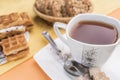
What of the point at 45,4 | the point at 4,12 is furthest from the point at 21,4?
the point at 45,4

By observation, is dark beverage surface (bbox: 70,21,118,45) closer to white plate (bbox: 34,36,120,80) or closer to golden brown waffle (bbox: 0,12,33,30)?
white plate (bbox: 34,36,120,80)

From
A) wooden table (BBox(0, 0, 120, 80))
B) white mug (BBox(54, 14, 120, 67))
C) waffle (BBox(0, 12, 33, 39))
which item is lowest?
wooden table (BBox(0, 0, 120, 80))

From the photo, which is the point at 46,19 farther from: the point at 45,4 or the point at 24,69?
the point at 24,69

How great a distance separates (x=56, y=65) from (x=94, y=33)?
5.4 inches

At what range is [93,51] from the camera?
52cm

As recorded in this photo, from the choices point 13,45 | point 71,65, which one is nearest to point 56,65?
point 71,65

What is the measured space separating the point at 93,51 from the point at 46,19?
0.30 meters

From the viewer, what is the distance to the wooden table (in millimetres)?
609

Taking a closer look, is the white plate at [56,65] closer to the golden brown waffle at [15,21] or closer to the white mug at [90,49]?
the white mug at [90,49]

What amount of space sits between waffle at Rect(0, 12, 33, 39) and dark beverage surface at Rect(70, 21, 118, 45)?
0.71ft

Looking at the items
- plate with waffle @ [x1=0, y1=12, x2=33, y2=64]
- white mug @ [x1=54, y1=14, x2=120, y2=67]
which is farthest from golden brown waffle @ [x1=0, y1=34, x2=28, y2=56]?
white mug @ [x1=54, y1=14, x2=120, y2=67]

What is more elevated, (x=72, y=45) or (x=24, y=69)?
(x=72, y=45)

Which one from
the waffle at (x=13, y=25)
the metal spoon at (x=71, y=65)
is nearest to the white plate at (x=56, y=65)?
the metal spoon at (x=71, y=65)

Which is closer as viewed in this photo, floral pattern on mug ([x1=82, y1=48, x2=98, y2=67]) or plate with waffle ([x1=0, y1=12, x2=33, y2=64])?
floral pattern on mug ([x1=82, y1=48, x2=98, y2=67])
